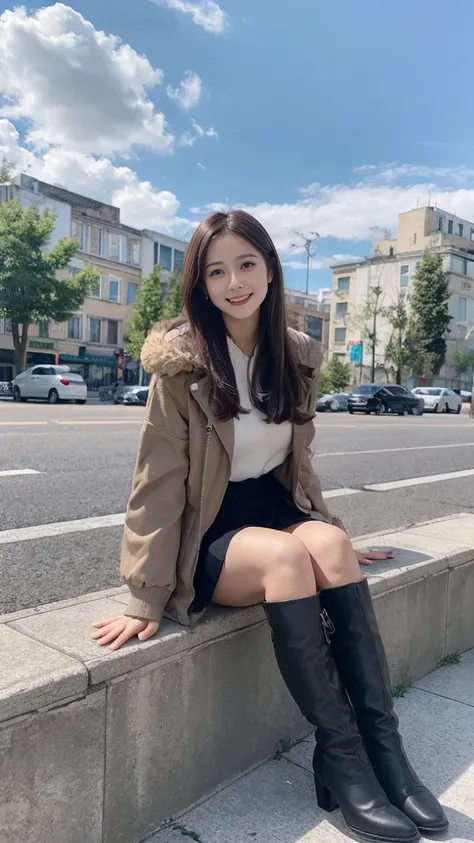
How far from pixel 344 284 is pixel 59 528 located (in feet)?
204

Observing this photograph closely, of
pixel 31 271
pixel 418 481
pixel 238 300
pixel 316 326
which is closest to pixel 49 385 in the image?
pixel 31 271

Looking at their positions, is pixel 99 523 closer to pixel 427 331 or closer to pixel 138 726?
pixel 138 726

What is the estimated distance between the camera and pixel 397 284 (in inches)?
2356

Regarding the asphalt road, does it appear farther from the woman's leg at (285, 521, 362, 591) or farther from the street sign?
the street sign

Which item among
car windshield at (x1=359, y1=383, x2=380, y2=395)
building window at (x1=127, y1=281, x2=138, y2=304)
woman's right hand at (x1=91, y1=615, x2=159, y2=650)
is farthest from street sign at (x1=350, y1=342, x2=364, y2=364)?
woman's right hand at (x1=91, y1=615, x2=159, y2=650)

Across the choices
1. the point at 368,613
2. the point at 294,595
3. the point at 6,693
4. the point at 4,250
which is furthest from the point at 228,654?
the point at 4,250

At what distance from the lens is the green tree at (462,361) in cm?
5394

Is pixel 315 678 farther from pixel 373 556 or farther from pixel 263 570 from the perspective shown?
pixel 373 556

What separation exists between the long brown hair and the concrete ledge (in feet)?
2.31

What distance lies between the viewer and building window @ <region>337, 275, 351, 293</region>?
6348 cm

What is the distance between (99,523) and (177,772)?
2.79 metres

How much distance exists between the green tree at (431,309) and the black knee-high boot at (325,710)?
172 ft

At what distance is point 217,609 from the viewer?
2205mm

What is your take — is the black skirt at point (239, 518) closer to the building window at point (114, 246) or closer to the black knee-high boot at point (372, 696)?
the black knee-high boot at point (372, 696)
